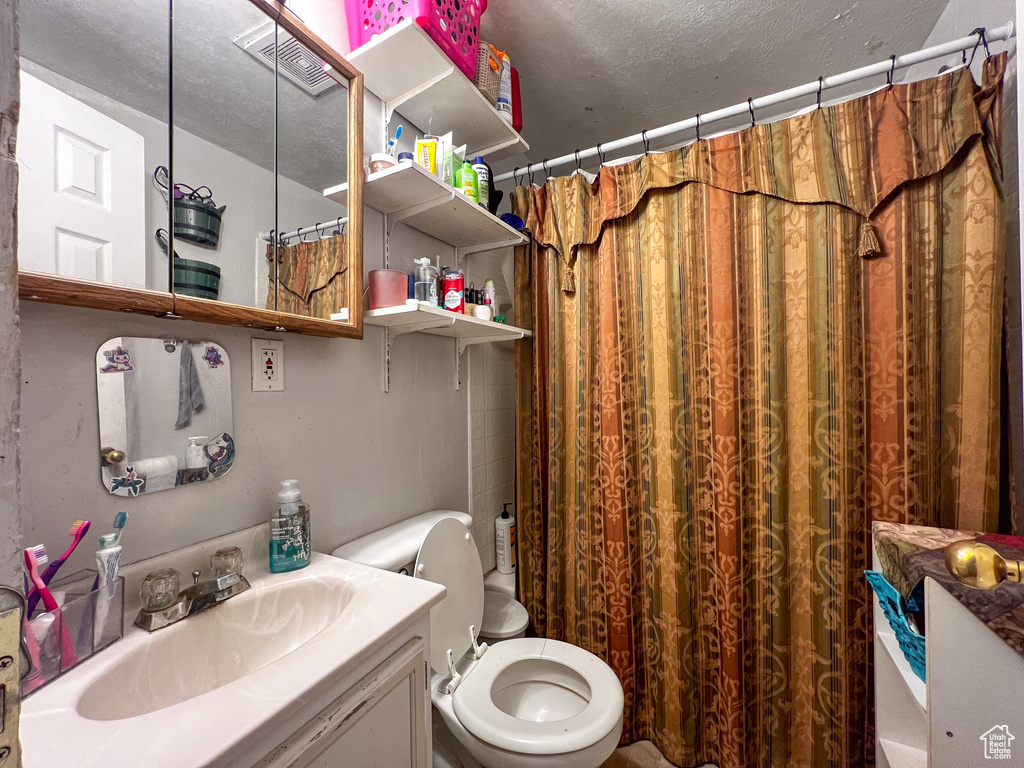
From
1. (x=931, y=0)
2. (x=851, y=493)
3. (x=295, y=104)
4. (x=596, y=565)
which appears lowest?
(x=596, y=565)

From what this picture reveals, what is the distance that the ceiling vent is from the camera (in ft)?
2.87

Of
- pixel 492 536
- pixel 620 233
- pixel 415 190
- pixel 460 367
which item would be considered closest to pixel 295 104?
pixel 415 190

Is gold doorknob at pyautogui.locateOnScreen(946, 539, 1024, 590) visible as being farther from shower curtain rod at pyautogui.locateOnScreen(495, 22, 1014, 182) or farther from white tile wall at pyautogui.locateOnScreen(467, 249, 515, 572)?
white tile wall at pyautogui.locateOnScreen(467, 249, 515, 572)

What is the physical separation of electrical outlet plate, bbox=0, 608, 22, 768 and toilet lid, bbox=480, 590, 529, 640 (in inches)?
55.4

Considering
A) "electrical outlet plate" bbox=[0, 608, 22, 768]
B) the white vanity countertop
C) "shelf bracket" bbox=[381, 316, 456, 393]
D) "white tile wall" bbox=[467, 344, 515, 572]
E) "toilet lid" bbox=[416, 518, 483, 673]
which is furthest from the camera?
"white tile wall" bbox=[467, 344, 515, 572]

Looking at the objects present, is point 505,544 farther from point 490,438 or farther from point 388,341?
point 388,341

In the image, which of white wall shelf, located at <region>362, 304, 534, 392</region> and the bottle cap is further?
white wall shelf, located at <region>362, 304, 534, 392</region>

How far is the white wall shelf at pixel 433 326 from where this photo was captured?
106 cm

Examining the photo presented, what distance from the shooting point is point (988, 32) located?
3.36 feet

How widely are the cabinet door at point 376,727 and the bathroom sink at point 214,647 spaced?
0.16m

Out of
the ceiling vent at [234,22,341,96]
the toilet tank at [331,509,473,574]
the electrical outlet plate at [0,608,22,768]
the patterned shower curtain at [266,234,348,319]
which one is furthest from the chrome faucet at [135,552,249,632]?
the ceiling vent at [234,22,341,96]

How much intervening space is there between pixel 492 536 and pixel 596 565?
1.47 feet

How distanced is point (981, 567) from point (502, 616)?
4.15 feet

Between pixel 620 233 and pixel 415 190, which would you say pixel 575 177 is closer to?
pixel 620 233
